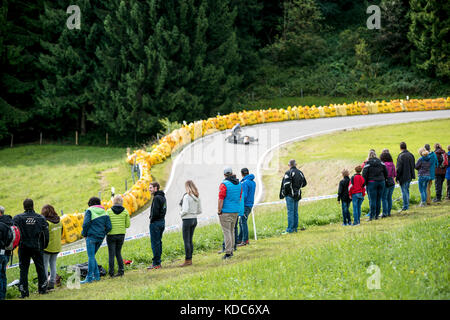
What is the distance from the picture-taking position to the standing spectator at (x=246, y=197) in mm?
13578

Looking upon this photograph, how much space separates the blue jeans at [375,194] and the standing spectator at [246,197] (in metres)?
3.59

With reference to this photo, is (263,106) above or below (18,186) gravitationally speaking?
above

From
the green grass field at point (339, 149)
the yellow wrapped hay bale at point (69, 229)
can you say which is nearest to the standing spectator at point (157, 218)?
the yellow wrapped hay bale at point (69, 229)

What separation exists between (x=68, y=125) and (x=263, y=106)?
20125 mm

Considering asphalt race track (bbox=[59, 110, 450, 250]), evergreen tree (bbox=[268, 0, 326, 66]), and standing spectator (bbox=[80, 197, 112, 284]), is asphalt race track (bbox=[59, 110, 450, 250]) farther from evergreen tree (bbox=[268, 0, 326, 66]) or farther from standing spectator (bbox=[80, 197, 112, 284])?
evergreen tree (bbox=[268, 0, 326, 66])

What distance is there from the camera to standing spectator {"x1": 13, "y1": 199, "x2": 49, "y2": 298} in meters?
10.9

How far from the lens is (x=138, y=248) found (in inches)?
584

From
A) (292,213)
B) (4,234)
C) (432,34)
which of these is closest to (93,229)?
(4,234)

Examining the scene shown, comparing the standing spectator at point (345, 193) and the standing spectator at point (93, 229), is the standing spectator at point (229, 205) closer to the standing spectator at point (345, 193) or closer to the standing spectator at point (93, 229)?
the standing spectator at point (93, 229)

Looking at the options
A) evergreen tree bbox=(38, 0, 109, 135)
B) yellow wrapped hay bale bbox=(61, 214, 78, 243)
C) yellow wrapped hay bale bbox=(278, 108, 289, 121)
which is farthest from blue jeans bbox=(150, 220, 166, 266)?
evergreen tree bbox=(38, 0, 109, 135)

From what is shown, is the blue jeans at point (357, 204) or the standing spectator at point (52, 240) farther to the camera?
the blue jeans at point (357, 204)

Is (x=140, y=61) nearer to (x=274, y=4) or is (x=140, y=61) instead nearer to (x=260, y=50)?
(x=260, y=50)

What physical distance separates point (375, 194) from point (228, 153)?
16038 mm
